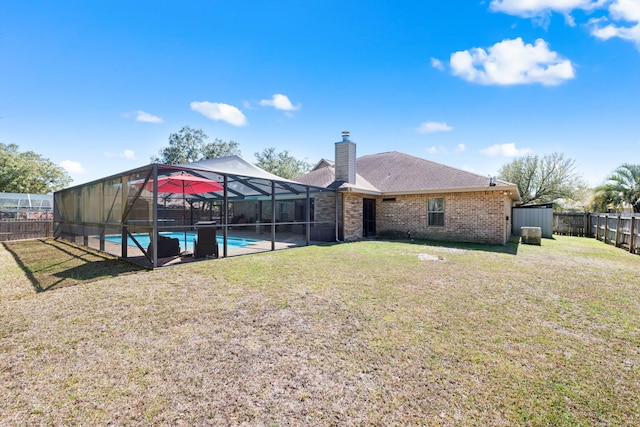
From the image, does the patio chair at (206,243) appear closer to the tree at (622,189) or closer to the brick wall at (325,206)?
the brick wall at (325,206)

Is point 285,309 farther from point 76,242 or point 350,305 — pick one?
point 76,242

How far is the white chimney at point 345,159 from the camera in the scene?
1303cm

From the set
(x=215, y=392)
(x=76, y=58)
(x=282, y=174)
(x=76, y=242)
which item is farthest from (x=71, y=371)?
(x=282, y=174)

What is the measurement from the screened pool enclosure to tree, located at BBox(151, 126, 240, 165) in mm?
22577

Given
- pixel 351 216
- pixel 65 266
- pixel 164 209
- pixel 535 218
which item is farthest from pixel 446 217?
pixel 164 209

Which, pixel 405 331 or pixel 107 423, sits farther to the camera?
pixel 405 331

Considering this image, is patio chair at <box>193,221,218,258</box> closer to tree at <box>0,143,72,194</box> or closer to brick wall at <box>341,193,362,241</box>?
brick wall at <box>341,193,362,241</box>

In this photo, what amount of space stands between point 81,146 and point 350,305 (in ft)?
86.1

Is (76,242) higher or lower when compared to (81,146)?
lower

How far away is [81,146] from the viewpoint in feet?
71.6

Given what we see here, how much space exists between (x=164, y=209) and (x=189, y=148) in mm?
23105

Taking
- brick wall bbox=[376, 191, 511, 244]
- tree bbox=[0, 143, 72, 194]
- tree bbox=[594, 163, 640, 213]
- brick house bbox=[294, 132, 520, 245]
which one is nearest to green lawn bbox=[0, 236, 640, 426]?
brick wall bbox=[376, 191, 511, 244]

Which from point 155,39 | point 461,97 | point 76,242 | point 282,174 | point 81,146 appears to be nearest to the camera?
point 155,39

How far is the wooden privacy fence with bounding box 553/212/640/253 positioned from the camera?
998cm
